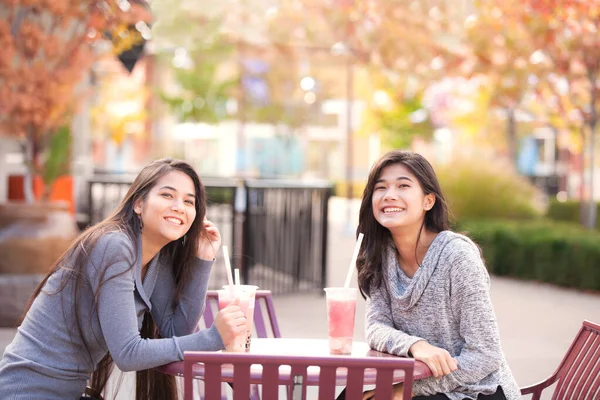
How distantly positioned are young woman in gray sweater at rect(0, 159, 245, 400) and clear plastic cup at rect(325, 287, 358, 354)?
12.3 inches

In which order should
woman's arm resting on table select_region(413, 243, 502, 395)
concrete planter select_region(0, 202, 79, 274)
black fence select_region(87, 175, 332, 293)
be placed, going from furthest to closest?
1. black fence select_region(87, 175, 332, 293)
2. concrete planter select_region(0, 202, 79, 274)
3. woman's arm resting on table select_region(413, 243, 502, 395)

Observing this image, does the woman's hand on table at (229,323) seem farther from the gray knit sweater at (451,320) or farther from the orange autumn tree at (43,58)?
the orange autumn tree at (43,58)

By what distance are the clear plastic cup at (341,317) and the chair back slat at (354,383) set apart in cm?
49

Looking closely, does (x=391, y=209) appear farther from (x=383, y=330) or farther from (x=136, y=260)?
(x=136, y=260)

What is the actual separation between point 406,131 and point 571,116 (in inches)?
401

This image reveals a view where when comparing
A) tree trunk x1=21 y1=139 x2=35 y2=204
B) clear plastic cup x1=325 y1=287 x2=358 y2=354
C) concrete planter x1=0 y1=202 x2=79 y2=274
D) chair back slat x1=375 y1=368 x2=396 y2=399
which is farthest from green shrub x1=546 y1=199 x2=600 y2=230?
chair back slat x1=375 y1=368 x2=396 y2=399

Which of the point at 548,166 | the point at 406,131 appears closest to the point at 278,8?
the point at 406,131

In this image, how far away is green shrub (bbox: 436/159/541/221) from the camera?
44.8 ft

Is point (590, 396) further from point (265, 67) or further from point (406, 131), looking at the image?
point (265, 67)

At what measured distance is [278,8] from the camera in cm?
1504

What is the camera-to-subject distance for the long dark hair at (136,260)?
277 centimetres

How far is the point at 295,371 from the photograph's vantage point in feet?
7.50

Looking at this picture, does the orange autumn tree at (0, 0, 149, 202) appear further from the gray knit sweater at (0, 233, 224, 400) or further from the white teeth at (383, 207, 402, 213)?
the gray knit sweater at (0, 233, 224, 400)

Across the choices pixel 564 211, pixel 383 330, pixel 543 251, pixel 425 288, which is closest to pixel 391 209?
pixel 425 288
